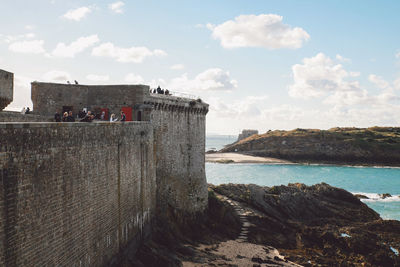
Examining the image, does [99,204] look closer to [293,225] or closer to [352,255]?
[352,255]

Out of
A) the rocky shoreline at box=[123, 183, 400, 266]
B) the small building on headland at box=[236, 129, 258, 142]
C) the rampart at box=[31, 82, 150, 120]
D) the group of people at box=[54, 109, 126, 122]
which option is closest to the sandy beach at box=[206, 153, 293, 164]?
the small building on headland at box=[236, 129, 258, 142]

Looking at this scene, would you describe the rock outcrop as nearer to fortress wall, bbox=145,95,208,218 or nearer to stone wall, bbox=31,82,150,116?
fortress wall, bbox=145,95,208,218

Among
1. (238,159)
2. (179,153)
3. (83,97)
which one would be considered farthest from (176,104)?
(238,159)

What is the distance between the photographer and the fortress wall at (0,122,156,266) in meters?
8.88

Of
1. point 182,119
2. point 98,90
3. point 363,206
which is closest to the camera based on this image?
point 98,90

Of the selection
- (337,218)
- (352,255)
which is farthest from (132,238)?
(337,218)

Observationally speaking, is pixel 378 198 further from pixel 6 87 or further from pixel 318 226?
pixel 6 87

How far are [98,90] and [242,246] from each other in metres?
14.2

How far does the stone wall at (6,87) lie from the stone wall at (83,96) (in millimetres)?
7365

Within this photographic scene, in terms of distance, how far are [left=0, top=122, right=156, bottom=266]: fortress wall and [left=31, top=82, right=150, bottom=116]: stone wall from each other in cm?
471

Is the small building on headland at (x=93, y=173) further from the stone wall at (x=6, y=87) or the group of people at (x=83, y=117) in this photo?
the group of people at (x=83, y=117)

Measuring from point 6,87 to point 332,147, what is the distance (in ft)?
299

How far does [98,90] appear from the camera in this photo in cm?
2423

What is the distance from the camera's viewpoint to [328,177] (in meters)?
74.0
